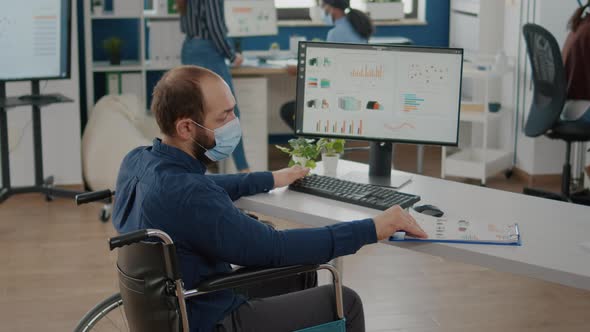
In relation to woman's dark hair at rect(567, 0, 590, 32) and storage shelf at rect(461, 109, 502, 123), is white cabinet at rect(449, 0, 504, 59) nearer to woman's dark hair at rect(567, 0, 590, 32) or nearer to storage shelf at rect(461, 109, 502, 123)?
storage shelf at rect(461, 109, 502, 123)

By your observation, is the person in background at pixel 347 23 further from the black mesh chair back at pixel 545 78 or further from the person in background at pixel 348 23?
the black mesh chair back at pixel 545 78

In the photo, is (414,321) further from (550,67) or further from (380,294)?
(550,67)

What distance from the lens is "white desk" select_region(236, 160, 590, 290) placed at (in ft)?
7.52

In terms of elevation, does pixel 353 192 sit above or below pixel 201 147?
below

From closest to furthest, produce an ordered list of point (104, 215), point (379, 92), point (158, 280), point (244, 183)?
point (158, 280)
point (244, 183)
point (379, 92)
point (104, 215)

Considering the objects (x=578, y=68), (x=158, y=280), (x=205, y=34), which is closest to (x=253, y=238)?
(x=158, y=280)

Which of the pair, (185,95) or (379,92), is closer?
(185,95)

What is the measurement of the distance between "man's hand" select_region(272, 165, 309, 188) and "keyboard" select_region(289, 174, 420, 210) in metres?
0.02

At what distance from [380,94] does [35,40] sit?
266 centimetres

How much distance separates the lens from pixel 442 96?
9.89 ft

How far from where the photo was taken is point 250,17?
20.5ft

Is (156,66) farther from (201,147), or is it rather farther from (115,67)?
(201,147)

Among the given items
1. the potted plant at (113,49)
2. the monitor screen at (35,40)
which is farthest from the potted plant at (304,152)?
the potted plant at (113,49)

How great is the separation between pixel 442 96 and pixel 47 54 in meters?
2.80
